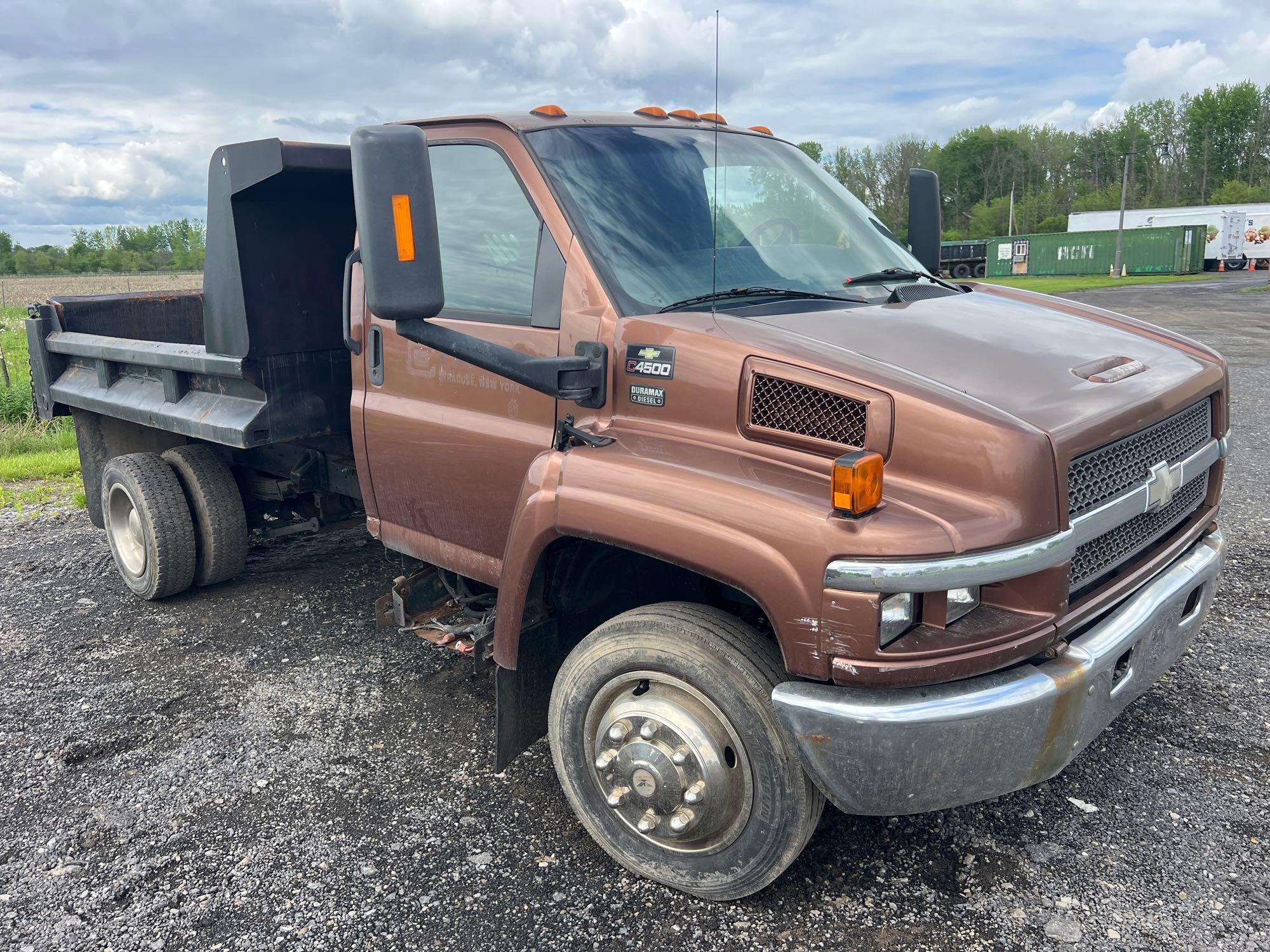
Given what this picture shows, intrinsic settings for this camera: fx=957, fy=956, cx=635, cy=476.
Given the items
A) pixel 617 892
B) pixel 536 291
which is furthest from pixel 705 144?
pixel 617 892

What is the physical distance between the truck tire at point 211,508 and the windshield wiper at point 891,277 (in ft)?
11.8

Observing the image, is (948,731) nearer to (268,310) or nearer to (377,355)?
(377,355)

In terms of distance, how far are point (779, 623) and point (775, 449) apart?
485 millimetres

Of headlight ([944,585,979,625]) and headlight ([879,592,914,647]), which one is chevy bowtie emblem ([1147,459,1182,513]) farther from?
headlight ([879,592,914,647])

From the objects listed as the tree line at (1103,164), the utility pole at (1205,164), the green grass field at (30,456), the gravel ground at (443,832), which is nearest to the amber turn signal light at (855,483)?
the gravel ground at (443,832)

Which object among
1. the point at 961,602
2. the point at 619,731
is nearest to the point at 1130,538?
the point at 961,602

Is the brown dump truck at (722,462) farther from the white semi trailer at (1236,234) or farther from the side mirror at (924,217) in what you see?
the white semi trailer at (1236,234)

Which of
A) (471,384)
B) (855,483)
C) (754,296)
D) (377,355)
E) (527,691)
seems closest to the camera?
(855,483)

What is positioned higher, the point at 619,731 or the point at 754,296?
the point at 754,296

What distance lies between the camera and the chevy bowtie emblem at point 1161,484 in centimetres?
274

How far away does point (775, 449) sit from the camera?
2553mm

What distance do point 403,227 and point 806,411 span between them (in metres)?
1.16

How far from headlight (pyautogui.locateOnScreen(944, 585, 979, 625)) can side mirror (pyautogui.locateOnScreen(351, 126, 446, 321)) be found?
1.53 meters

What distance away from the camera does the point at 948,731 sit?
2.28 m
